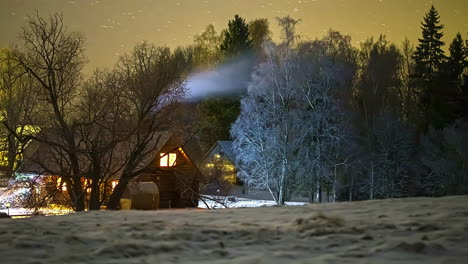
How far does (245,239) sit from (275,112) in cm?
3156

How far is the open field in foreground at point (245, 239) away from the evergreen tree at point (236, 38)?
169 feet

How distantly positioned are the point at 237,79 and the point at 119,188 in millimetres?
32818

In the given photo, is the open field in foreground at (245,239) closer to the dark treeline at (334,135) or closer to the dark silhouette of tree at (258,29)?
the dark treeline at (334,135)

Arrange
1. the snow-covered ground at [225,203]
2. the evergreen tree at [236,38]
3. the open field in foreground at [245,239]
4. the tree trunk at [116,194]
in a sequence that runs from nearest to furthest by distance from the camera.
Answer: the open field in foreground at [245,239] < the tree trunk at [116,194] < the snow-covered ground at [225,203] < the evergreen tree at [236,38]

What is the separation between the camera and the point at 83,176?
22.9 metres

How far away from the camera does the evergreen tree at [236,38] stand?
196 ft

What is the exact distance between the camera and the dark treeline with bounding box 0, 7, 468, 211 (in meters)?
23.0

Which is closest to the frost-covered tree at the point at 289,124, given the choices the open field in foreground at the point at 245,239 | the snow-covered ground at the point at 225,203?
the snow-covered ground at the point at 225,203

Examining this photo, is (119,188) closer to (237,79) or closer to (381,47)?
(237,79)

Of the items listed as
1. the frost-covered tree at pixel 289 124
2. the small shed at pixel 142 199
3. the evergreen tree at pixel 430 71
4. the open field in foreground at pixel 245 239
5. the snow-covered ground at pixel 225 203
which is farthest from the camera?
the evergreen tree at pixel 430 71

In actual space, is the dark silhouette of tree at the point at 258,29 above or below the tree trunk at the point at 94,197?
above

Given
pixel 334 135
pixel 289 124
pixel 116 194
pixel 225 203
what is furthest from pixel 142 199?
pixel 334 135

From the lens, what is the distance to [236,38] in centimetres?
6059

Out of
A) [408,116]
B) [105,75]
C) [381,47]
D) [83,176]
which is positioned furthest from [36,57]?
[381,47]
